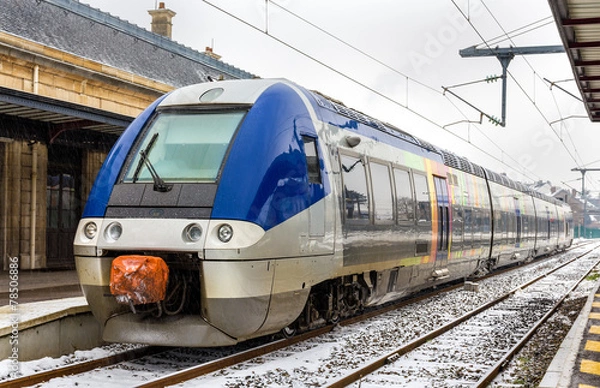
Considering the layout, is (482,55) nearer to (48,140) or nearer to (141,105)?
(141,105)

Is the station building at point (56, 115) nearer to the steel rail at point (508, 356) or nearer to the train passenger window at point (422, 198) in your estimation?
the train passenger window at point (422, 198)

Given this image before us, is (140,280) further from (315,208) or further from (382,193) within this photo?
(382,193)

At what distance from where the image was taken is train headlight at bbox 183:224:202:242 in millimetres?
6988

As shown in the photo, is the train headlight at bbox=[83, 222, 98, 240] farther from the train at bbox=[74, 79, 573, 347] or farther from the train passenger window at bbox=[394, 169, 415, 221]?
the train passenger window at bbox=[394, 169, 415, 221]

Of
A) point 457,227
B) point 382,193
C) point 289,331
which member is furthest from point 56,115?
point 457,227

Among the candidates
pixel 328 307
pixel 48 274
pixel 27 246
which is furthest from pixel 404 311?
pixel 27 246

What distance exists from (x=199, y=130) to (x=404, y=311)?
621cm

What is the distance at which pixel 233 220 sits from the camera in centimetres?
698

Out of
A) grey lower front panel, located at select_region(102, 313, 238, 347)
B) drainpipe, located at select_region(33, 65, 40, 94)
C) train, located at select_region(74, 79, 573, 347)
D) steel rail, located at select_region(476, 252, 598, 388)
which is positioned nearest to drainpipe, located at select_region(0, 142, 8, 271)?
drainpipe, located at select_region(33, 65, 40, 94)

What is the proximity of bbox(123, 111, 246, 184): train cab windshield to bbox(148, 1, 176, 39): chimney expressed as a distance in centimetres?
1889

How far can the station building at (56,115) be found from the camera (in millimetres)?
14992

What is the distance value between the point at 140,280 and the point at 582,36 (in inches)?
326

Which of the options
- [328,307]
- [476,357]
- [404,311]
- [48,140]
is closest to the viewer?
[476,357]

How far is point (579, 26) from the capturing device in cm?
1041
